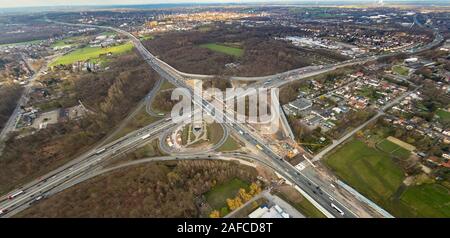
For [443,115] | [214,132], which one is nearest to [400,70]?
[443,115]

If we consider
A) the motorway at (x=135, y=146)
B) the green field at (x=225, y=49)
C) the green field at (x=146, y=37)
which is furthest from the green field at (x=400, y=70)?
the green field at (x=146, y=37)

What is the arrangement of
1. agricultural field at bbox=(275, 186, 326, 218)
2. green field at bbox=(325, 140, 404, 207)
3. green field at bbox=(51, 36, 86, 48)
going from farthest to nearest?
green field at bbox=(51, 36, 86, 48) < green field at bbox=(325, 140, 404, 207) < agricultural field at bbox=(275, 186, 326, 218)

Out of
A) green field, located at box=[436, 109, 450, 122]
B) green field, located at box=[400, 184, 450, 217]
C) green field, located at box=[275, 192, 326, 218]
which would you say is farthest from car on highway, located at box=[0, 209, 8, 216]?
green field, located at box=[436, 109, 450, 122]

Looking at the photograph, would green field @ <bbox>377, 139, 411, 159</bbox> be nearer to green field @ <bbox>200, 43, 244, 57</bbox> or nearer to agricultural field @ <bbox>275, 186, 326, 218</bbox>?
agricultural field @ <bbox>275, 186, 326, 218</bbox>

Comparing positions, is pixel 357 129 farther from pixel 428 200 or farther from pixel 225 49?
pixel 225 49

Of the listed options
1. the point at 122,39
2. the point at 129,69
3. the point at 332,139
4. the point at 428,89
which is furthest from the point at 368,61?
the point at 122,39

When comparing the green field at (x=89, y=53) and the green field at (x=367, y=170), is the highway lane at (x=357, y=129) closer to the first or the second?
the green field at (x=367, y=170)
